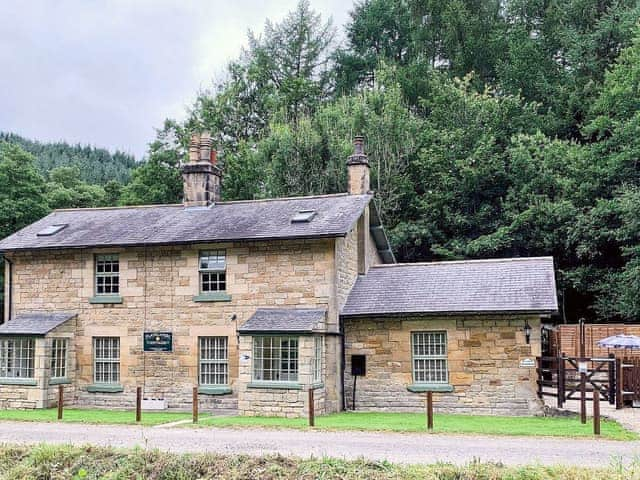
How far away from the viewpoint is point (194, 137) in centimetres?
2598

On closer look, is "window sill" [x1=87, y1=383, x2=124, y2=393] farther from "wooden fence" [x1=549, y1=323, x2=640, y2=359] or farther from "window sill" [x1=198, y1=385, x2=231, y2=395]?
"wooden fence" [x1=549, y1=323, x2=640, y2=359]

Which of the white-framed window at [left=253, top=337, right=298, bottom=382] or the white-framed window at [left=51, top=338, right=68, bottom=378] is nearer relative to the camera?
the white-framed window at [left=253, top=337, right=298, bottom=382]

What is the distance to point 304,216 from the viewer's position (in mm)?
23016

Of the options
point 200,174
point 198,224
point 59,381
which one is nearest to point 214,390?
point 59,381

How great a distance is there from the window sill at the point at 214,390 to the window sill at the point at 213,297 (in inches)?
97.3

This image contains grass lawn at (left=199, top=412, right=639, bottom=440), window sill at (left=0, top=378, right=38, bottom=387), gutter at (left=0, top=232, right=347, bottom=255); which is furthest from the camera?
window sill at (left=0, top=378, right=38, bottom=387)

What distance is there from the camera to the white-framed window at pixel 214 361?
74.0 feet

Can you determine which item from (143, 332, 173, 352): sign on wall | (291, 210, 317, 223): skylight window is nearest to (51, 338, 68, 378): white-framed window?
(143, 332, 173, 352): sign on wall

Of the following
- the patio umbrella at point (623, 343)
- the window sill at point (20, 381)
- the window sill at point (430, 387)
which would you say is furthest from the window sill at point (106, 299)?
the patio umbrella at point (623, 343)

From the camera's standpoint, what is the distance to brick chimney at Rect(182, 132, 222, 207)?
1015 inches

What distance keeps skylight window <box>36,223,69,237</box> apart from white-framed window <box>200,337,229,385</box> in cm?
641

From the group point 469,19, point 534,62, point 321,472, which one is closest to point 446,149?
point 534,62

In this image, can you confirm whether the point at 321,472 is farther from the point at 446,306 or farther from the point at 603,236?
the point at 603,236

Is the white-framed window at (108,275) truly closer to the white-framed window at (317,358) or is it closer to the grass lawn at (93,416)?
the grass lawn at (93,416)
